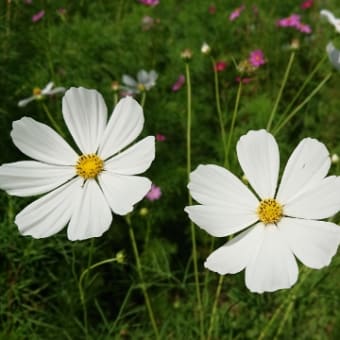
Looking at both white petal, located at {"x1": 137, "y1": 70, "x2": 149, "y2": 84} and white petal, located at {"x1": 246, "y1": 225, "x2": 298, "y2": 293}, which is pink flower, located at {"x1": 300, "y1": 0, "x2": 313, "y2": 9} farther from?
white petal, located at {"x1": 246, "y1": 225, "x2": 298, "y2": 293}

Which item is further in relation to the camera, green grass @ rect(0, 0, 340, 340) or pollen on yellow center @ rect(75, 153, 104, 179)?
green grass @ rect(0, 0, 340, 340)

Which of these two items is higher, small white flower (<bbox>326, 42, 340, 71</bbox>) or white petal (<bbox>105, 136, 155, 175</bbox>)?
small white flower (<bbox>326, 42, 340, 71</bbox>)

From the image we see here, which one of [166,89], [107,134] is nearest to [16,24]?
[166,89]

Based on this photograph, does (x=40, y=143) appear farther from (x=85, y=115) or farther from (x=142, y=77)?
(x=142, y=77)

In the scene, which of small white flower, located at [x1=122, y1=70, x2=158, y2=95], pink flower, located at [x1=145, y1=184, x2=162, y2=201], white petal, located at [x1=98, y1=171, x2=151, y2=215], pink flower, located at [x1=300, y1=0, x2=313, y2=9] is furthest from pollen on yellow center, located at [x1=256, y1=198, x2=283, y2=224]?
pink flower, located at [x1=300, y1=0, x2=313, y2=9]

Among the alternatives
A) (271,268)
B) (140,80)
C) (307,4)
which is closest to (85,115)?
(271,268)

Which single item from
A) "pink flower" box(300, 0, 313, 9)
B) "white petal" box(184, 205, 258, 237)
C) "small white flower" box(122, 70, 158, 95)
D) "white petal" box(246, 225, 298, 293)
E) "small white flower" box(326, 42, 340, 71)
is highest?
"pink flower" box(300, 0, 313, 9)

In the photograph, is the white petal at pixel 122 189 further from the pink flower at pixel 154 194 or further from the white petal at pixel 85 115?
the pink flower at pixel 154 194
